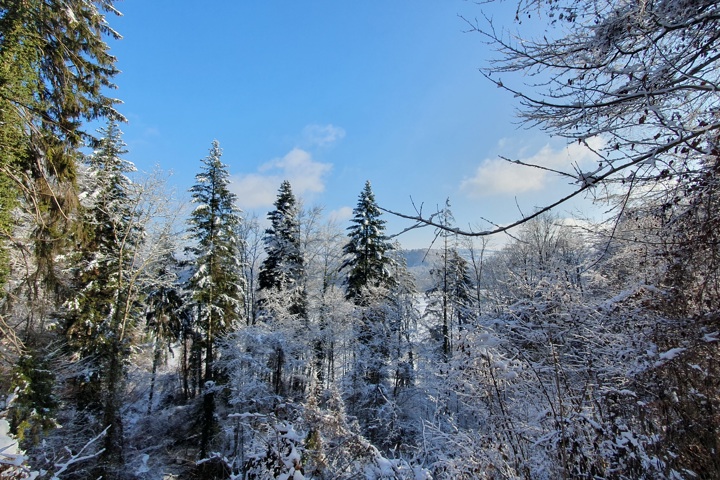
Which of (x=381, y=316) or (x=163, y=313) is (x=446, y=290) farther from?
(x=163, y=313)

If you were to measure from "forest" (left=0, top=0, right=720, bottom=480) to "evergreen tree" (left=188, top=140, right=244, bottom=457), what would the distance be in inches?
4.4

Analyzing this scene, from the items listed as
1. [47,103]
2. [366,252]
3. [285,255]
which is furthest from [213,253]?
[47,103]

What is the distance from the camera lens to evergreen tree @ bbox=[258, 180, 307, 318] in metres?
19.2

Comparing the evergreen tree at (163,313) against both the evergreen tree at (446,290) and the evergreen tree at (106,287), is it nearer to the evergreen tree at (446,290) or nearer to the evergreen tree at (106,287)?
the evergreen tree at (106,287)

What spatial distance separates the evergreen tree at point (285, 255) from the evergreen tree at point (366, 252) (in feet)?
9.14

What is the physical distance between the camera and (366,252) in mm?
19719

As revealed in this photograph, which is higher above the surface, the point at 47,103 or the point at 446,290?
the point at 47,103

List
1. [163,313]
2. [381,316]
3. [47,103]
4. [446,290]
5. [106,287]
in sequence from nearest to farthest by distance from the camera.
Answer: [47,103] < [106,287] < [381,316] < [446,290] < [163,313]

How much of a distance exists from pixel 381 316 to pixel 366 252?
419cm

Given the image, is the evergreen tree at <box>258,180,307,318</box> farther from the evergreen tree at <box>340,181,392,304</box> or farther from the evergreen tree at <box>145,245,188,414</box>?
the evergreen tree at <box>145,245,188,414</box>

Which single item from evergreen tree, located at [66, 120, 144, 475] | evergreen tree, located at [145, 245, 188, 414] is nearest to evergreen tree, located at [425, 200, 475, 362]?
evergreen tree, located at [66, 120, 144, 475]

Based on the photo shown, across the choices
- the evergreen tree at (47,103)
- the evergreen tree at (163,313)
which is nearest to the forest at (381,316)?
the evergreen tree at (47,103)

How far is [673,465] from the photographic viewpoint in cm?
283

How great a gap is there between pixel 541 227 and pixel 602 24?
2359cm
